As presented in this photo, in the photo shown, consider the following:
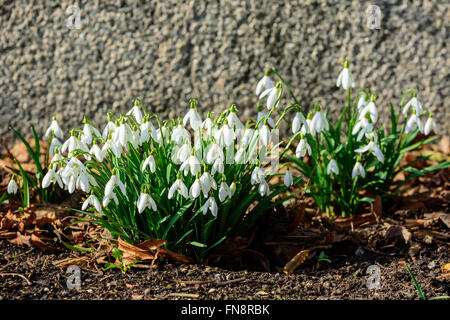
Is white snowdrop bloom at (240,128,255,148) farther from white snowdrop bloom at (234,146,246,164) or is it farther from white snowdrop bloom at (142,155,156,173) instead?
white snowdrop bloom at (142,155,156,173)

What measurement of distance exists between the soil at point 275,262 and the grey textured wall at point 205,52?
0.96m

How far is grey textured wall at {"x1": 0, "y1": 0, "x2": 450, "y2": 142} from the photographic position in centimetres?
389

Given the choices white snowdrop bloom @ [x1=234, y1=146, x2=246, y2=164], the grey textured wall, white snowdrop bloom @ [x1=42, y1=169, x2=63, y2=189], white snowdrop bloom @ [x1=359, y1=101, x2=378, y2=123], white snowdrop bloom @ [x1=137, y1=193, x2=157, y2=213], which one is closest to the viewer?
white snowdrop bloom @ [x1=137, y1=193, x2=157, y2=213]

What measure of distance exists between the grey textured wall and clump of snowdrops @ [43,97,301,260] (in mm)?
1270

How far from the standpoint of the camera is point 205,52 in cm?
392

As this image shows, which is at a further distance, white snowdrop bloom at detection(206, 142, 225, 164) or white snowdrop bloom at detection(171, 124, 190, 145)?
white snowdrop bloom at detection(171, 124, 190, 145)

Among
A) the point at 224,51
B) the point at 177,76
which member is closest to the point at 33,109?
the point at 177,76

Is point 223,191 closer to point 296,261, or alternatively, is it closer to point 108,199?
point 108,199

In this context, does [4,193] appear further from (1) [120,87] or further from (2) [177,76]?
(2) [177,76]

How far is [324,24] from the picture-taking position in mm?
3885

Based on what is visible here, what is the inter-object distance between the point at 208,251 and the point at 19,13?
2310mm

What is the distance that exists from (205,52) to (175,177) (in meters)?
1.57

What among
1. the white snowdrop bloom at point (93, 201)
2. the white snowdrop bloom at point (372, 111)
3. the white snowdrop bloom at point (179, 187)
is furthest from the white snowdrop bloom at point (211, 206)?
the white snowdrop bloom at point (372, 111)

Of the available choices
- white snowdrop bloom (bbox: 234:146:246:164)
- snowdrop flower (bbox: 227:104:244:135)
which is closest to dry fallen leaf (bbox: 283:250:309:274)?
white snowdrop bloom (bbox: 234:146:246:164)
